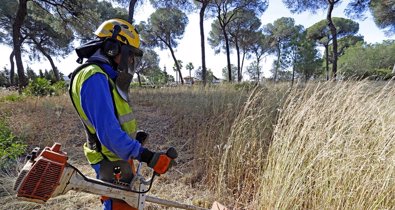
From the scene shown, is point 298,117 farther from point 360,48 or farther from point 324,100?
point 360,48

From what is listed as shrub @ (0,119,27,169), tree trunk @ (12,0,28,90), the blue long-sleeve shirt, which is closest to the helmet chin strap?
the blue long-sleeve shirt

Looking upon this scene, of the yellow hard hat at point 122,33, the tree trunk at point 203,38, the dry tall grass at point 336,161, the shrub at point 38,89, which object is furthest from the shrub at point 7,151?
the tree trunk at point 203,38

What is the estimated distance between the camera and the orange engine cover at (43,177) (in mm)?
1028

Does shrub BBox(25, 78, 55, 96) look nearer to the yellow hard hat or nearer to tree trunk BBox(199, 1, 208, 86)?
the yellow hard hat

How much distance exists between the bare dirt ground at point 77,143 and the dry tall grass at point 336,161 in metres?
0.98

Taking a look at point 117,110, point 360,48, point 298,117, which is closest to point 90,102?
point 117,110

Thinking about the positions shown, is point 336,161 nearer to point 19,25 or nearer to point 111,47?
point 111,47

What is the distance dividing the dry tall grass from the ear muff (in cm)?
156

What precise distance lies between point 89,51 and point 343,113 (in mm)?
2172

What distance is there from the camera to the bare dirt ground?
268 cm

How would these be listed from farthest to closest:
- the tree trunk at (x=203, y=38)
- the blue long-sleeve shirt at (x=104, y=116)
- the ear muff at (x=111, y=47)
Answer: the tree trunk at (x=203, y=38)
the ear muff at (x=111, y=47)
the blue long-sleeve shirt at (x=104, y=116)

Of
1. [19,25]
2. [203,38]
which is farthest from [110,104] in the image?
[203,38]

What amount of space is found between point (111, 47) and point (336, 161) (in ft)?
6.08

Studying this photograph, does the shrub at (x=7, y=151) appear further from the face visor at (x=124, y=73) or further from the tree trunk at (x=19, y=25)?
the tree trunk at (x=19, y=25)
